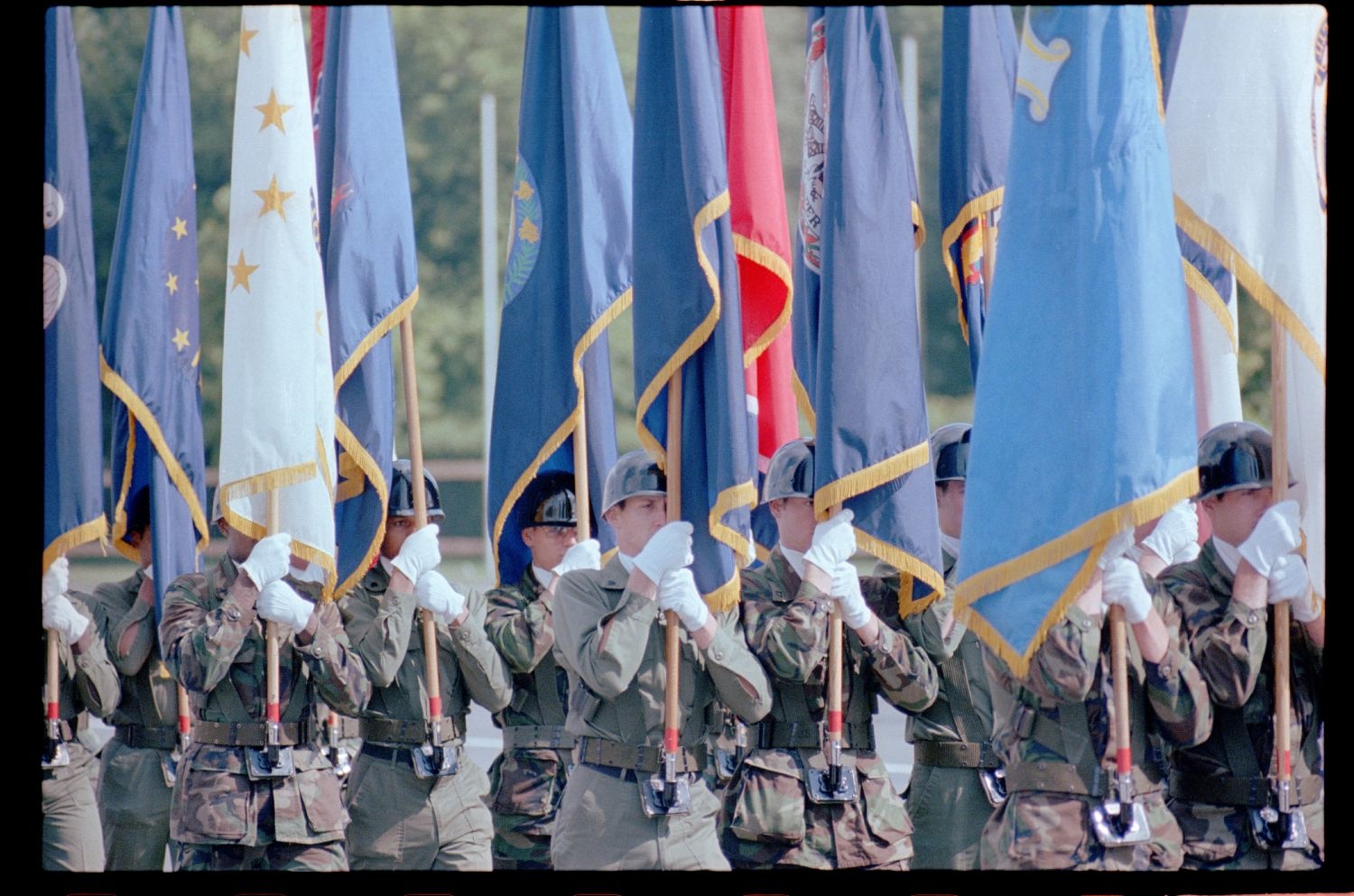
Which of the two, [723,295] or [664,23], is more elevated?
[664,23]

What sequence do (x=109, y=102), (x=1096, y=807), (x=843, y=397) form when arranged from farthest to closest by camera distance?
(x=109, y=102) → (x=843, y=397) → (x=1096, y=807)

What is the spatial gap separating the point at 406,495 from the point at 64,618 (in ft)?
4.41

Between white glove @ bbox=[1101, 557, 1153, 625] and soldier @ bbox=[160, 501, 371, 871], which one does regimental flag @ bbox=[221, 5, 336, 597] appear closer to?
soldier @ bbox=[160, 501, 371, 871]

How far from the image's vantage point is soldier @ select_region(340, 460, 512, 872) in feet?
25.6

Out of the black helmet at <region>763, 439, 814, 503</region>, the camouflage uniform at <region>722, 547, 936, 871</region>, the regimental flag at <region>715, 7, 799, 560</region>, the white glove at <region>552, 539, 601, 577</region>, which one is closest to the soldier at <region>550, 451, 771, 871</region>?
the camouflage uniform at <region>722, 547, 936, 871</region>

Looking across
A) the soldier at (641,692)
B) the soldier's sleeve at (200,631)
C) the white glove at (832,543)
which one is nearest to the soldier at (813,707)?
the white glove at (832,543)

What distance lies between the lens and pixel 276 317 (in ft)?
25.5

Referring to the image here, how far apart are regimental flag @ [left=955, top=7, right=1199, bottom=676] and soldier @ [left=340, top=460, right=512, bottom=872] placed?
6.49 ft

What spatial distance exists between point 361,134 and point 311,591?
1747 millimetres

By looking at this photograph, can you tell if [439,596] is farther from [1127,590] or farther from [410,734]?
[1127,590]

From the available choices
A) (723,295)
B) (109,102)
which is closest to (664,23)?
(723,295)

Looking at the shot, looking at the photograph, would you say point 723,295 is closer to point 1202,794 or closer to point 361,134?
point 361,134

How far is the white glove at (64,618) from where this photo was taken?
7727 mm

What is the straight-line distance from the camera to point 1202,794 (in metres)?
7.01
